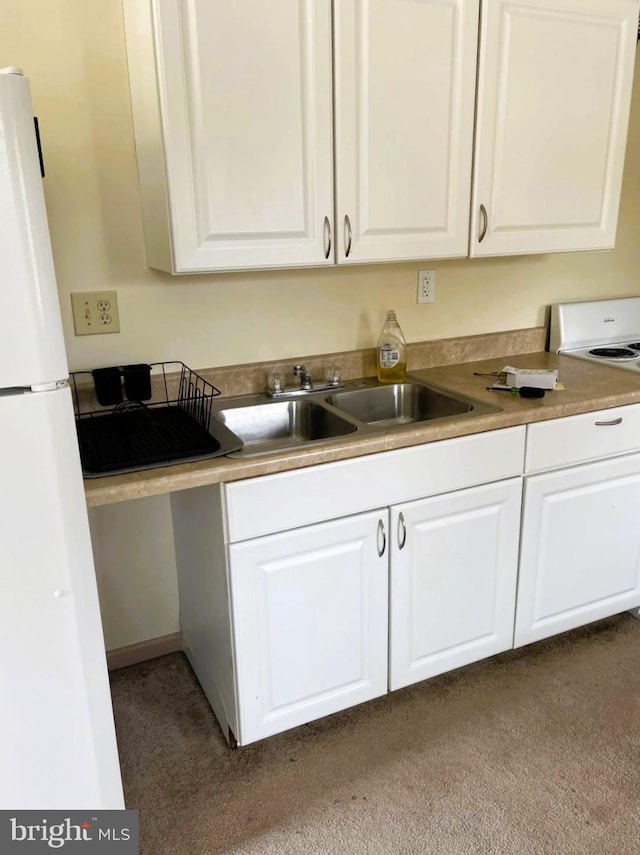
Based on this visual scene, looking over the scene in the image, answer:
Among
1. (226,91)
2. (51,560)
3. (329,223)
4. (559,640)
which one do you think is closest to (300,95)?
(226,91)

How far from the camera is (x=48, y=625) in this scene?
1173 millimetres

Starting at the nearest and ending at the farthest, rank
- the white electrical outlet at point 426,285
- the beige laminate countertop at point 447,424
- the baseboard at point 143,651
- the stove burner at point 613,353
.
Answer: the beige laminate countertop at point 447,424 → the baseboard at point 143,651 → the white electrical outlet at point 426,285 → the stove burner at point 613,353

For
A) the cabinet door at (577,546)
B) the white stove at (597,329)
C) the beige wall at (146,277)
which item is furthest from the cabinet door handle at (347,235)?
the white stove at (597,329)

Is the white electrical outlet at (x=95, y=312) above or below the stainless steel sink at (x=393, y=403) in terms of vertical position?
above

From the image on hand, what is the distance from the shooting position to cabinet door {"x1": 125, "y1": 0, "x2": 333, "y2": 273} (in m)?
1.46

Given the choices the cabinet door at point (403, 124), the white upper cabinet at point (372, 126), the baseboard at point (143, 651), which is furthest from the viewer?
the baseboard at point (143, 651)

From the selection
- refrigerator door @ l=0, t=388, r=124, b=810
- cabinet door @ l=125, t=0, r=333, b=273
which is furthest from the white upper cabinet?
A: refrigerator door @ l=0, t=388, r=124, b=810

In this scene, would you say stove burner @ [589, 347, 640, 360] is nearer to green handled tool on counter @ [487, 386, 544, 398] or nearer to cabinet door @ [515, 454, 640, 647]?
cabinet door @ [515, 454, 640, 647]

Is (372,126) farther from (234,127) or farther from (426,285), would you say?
(426,285)

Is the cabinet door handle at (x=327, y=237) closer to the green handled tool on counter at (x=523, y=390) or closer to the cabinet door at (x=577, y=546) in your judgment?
the green handled tool on counter at (x=523, y=390)

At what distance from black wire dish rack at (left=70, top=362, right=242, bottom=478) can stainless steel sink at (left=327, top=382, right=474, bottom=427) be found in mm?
413

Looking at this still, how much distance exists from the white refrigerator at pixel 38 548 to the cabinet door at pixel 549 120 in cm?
127

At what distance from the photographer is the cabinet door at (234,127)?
1.46 meters

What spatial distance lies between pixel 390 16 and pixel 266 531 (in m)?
1.29
